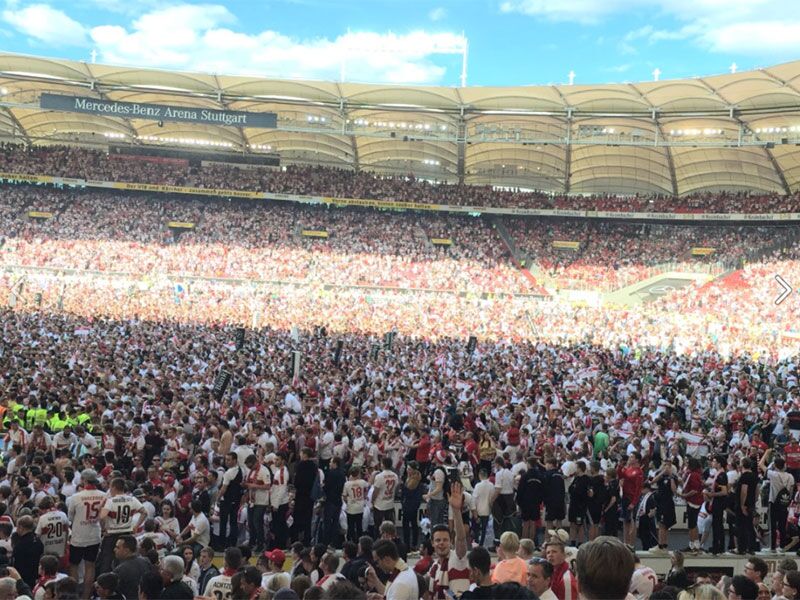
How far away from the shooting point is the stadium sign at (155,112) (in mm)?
41500

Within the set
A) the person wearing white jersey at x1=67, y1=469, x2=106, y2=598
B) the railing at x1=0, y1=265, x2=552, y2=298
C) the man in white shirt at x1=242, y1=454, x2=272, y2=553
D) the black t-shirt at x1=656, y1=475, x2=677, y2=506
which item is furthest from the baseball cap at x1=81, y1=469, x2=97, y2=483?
the railing at x1=0, y1=265, x2=552, y2=298

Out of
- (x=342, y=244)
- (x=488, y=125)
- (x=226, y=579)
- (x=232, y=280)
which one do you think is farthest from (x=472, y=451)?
(x=342, y=244)

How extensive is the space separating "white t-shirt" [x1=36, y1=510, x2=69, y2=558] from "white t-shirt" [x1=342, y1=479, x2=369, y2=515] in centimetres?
335

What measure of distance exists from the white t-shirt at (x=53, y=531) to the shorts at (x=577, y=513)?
19.5ft

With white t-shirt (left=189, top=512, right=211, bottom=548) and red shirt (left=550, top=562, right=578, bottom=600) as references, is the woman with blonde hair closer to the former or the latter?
red shirt (left=550, top=562, right=578, bottom=600)

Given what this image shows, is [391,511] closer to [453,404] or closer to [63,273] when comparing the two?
[453,404]

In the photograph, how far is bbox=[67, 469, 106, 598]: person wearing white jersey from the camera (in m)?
8.73

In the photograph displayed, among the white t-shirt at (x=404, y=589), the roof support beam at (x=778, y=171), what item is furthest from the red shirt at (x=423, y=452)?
the roof support beam at (x=778, y=171)

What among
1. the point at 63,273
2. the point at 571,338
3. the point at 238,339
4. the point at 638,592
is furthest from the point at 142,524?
the point at 63,273

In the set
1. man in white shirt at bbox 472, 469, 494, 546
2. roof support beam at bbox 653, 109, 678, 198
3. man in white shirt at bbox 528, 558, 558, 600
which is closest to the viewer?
man in white shirt at bbox 528, 558, 558, 600

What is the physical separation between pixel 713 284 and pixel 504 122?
533 inches

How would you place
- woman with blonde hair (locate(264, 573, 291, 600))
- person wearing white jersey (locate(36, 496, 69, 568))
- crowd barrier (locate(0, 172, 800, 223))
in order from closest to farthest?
woman with blonde hair (locate(264, 573, 291, 600)), person wearing white jersey (locate(36, 496, 69, 568)), crowd barrier (locate(0, 172, 800, 223))

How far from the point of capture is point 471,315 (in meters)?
39.8

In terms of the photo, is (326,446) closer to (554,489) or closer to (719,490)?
(554,489)
